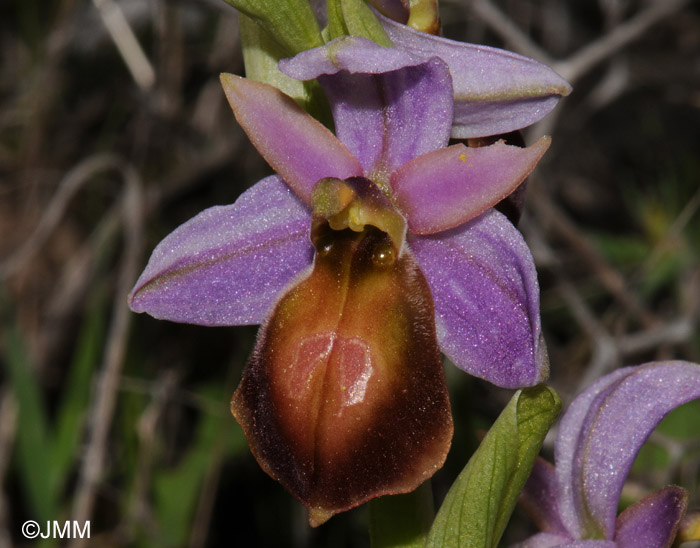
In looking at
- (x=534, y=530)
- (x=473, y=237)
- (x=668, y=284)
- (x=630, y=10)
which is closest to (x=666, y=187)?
(x=668, y=284)

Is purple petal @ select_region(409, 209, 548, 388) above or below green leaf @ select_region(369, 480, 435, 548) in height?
above

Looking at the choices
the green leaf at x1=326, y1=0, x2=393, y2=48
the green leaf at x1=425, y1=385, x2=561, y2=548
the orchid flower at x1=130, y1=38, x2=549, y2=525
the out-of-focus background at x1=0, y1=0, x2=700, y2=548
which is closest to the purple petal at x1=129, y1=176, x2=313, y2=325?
the orchid flower at x1=130, y1=38, x2=549, y2=525

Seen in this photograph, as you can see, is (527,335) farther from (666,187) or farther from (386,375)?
(666,187)

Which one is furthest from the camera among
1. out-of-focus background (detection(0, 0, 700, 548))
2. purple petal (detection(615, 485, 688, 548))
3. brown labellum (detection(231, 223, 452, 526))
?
out-of-focus background (detection(0, 0, 700, 548))

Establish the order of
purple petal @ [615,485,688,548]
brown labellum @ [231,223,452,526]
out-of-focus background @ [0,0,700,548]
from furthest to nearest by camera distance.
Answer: out-of-focus background @ [0,0,700,548] → purple petal @ [615,485,688,548] → brown labellum @ [231,223,452,526]

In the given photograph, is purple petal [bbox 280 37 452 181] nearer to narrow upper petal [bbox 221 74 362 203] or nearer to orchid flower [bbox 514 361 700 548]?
narrow upper petal [bbox 221 74 362 203]

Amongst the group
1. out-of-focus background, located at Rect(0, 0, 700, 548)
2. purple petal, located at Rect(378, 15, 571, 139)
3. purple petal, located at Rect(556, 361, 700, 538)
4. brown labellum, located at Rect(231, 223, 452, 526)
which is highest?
purple petal, located at Rect(378, 15, 571, 139)

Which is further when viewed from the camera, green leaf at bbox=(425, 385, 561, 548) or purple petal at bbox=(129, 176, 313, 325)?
purple petal at bbox=(129, 176, 313, 325)
